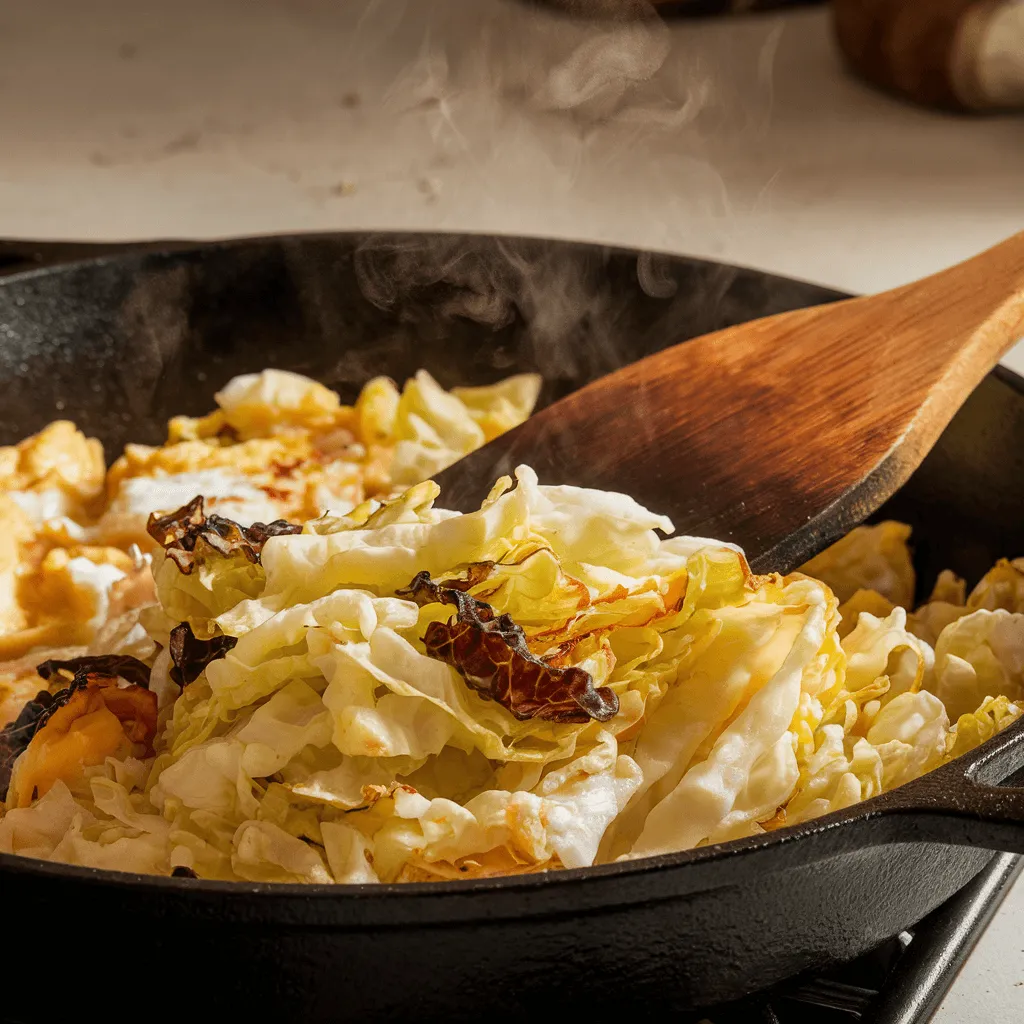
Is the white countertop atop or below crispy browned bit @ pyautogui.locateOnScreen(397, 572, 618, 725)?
below

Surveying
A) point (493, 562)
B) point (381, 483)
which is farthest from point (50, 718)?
point (381, 483)

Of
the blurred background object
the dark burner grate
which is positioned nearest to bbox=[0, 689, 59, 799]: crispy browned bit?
the dark burner grate

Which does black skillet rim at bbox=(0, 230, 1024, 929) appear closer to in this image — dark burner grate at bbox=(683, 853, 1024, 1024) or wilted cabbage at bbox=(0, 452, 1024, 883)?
wilted cabbage at bbox=(0, 452, 1024, 883)

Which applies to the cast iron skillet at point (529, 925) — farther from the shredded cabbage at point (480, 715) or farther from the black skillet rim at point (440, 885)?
the shredded cabbage at point (480, 715)

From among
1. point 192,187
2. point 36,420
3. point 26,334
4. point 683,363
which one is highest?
point 683,363

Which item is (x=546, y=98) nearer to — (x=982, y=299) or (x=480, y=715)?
(x=982, y=299)

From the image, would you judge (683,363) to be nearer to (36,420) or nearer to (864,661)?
(864,661)
